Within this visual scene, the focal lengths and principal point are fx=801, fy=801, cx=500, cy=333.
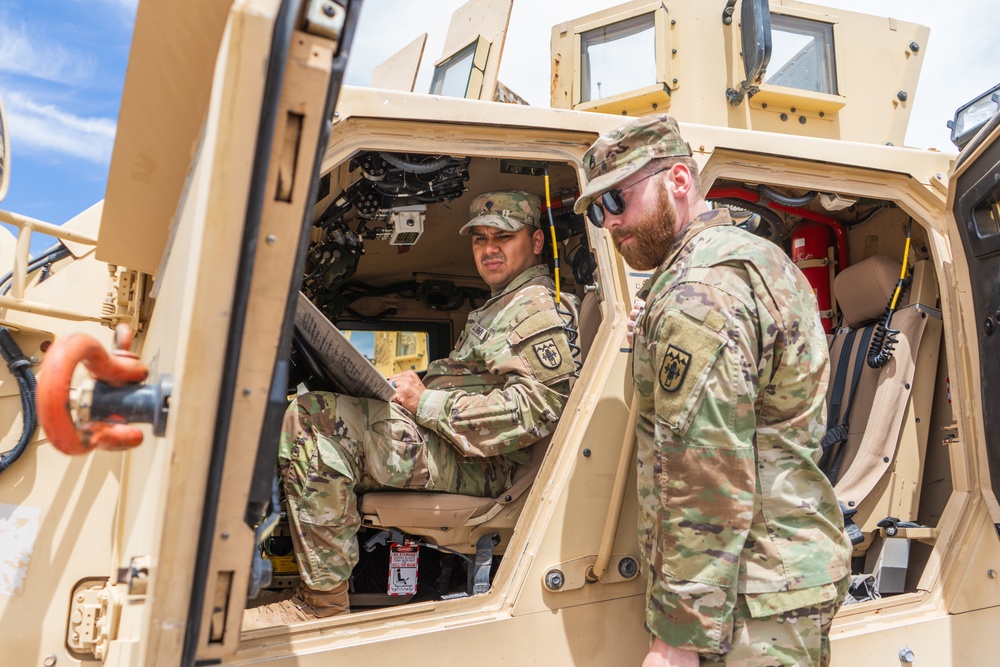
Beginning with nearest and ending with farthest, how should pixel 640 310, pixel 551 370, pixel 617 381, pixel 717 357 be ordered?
pixel 717 357, pixel 640 310, pixel 617 381, pixel 551 370

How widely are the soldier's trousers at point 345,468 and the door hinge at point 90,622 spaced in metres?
0.49

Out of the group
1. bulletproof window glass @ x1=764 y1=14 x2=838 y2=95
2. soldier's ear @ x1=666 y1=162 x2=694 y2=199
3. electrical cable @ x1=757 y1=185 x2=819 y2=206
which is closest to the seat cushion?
soldier's ear @ x1=666 y1=162 x2=694 y2=199

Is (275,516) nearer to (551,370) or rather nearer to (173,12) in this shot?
(173,12)

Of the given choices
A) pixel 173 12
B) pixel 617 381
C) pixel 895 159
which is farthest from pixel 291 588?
pixel 895 159

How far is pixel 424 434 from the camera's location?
2.45 meters

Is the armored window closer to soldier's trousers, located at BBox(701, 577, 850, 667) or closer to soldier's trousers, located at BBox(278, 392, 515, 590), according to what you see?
soldier's trousers, located at BBox(278, 392, 515, 590)

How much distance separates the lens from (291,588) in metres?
2.60

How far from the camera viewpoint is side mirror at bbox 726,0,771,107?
2807 millimetres

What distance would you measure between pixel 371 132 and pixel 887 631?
196cm

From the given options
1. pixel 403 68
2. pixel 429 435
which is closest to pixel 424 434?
pixel 429 435

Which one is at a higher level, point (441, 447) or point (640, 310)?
point (640, 310)

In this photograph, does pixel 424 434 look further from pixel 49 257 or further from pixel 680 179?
pixel 49 257

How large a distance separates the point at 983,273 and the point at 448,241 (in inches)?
80.3

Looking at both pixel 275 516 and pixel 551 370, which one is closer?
pixel 275 516
